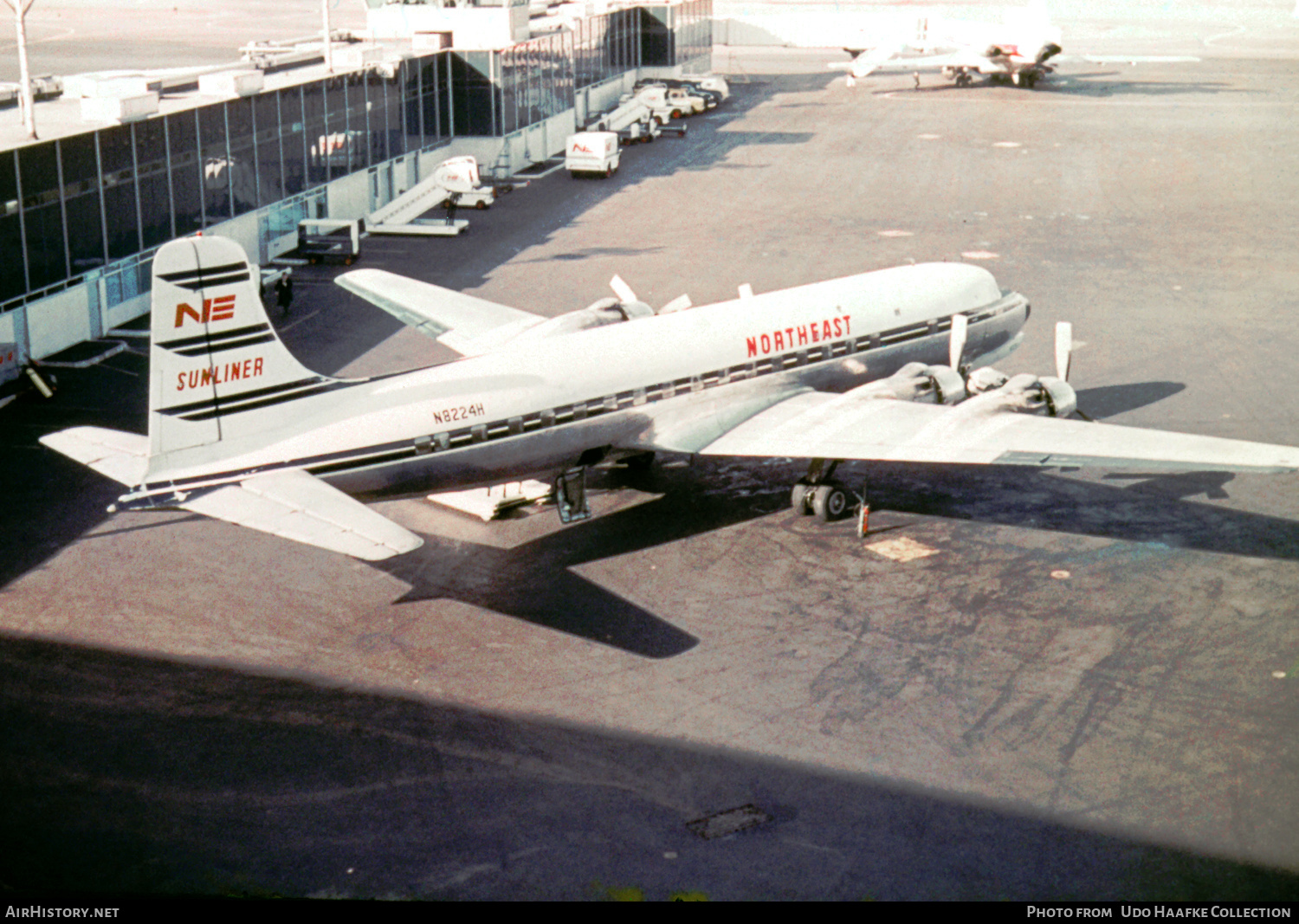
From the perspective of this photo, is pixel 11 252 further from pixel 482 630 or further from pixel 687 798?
pixel 687 798

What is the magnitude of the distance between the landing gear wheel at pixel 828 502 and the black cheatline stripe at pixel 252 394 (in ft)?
39.0

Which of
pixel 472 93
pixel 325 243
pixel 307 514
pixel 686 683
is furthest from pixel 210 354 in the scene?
pixel 472 93

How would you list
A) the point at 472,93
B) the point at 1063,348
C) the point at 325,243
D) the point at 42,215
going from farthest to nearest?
the point at 472,93 → the point at 325,243 → the point at 42,215 → the point at 1063,348

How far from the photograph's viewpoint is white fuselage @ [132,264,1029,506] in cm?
2711

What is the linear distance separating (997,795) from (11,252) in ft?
118

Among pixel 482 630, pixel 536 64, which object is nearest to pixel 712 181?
pixel 536 64

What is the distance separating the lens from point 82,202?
154 feet

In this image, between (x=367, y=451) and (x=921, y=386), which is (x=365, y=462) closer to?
(x=367, y=451)

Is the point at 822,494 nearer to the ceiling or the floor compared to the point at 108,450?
nearer to the floor

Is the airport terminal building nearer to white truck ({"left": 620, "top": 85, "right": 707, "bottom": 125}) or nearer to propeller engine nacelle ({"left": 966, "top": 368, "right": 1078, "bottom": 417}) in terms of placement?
white truck ({"left": 620, "top": 85, "right": 707, "bottom": 125})

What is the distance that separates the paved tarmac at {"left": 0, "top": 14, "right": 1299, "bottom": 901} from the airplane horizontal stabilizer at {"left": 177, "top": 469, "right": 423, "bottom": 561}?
9.82ft

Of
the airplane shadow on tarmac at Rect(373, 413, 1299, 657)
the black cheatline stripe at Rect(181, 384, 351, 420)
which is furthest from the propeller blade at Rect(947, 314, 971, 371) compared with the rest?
the black cheatline stripe at Rect(181, 384, 351, 420)

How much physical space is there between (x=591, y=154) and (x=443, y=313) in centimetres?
3817

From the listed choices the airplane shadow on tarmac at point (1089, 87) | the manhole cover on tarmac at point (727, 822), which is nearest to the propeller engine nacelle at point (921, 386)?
the manhole cover on tarmac at point (727, 822)
